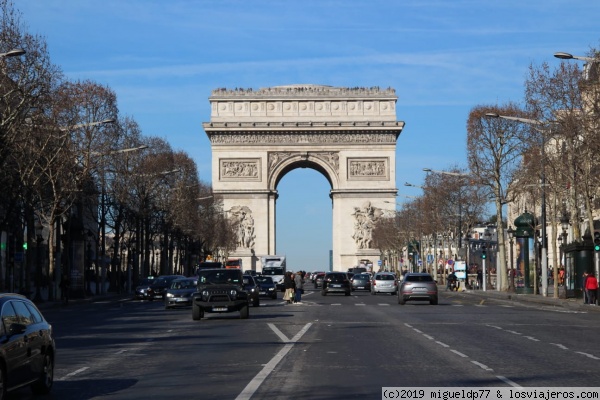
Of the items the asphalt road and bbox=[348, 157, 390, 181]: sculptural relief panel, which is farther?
bbox=[348, 157, 390, 181]: sculptural relief panel

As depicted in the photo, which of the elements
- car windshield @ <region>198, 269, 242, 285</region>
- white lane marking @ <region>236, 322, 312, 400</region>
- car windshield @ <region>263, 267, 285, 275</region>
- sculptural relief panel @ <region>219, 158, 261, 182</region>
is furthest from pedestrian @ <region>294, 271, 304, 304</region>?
sculptural relief panel @ <region>219, 158, 261, 182</region>

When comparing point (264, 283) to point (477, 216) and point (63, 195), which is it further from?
point (477, 216)

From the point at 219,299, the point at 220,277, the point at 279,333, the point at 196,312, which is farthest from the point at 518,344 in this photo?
the point at 220,277

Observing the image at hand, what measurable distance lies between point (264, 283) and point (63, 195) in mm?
13904

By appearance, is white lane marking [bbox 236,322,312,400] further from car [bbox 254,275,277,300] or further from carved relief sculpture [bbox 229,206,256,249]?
carved relief sculpture [bbox 229,206,256,249]

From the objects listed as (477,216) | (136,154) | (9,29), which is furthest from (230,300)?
(477,216)

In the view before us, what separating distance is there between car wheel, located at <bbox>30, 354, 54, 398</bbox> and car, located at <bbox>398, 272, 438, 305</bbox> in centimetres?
4100

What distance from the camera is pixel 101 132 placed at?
71438 millimetres

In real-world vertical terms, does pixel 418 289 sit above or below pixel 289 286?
below

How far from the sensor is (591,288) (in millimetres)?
52875

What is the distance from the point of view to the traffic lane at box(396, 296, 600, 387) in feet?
59.9

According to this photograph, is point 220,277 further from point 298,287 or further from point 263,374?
point 263,374

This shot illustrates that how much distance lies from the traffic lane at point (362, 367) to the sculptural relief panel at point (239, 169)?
95.1 m

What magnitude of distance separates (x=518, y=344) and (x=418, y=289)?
3086 centimetres
